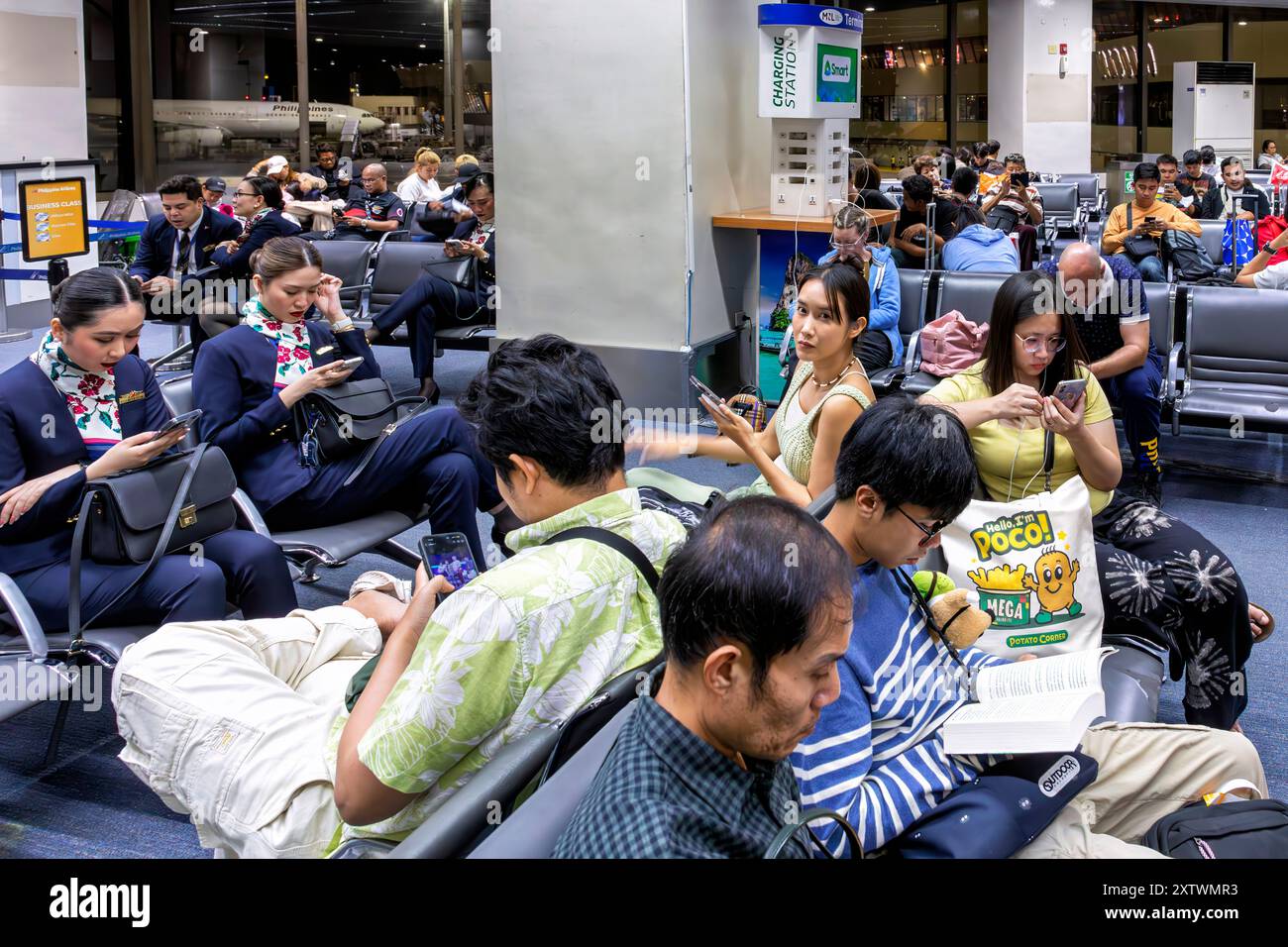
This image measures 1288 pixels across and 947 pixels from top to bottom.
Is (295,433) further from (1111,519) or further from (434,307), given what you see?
(434,307)

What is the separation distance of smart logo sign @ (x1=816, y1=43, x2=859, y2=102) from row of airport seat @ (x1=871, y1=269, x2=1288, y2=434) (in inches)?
63.4

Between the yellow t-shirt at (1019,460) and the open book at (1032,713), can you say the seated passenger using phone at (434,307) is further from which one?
the open book at (1032,713)

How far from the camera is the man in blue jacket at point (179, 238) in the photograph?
7.98 meters

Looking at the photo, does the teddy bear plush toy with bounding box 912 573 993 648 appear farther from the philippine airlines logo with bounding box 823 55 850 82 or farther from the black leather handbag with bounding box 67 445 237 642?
the philippine airlines logo with bounding box 823 55 850 82

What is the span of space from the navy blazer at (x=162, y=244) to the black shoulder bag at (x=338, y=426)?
442cm

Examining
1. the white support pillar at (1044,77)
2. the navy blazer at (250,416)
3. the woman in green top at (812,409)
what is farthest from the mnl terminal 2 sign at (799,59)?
the white support pillar at (1044,77)

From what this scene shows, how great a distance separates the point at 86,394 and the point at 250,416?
62 centimetres

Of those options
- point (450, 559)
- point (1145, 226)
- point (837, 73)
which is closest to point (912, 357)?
point (837, 73)

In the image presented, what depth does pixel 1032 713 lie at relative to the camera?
190cm

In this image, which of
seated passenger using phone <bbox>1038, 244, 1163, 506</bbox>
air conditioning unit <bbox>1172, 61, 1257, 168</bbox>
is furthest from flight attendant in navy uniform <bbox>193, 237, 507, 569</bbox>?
air conditioning unit <bbox>1172, 61, 1257, 168</bbox>

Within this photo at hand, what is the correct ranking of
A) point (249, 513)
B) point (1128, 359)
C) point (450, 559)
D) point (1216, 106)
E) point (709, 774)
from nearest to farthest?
point (709, 774) < point (450, 559) < point (249, 513) < point (1128, 359) < point (1216, 106)
